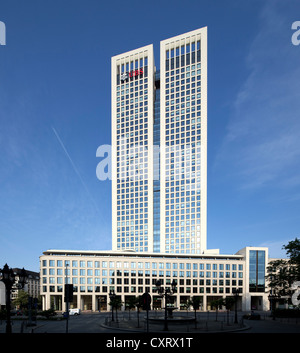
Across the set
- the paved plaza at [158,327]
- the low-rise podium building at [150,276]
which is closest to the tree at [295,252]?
the paved plaza at [158,327]

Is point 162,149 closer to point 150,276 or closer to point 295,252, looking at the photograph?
point 150,276

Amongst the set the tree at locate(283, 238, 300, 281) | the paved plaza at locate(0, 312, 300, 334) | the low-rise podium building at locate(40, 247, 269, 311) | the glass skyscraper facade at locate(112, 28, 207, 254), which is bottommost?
the low-rise podium building at locate(40, 247, 269, 311)

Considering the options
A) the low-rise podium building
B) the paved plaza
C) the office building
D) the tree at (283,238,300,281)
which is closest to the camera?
the paved plaza

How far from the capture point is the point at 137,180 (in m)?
133

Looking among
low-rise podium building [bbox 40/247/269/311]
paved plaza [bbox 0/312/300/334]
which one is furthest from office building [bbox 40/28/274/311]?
paved plaza [bbox 0/312/300/334]

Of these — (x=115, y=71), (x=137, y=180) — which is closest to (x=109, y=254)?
(x=137, y=180)

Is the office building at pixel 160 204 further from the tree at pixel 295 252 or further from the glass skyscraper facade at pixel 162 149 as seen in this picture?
the tree at pixel 295 252

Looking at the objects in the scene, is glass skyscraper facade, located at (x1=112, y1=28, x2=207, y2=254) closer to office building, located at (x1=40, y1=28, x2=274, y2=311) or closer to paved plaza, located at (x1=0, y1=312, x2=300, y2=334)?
office building, located at (x1=40, y1=28, x2=274, y2=311)

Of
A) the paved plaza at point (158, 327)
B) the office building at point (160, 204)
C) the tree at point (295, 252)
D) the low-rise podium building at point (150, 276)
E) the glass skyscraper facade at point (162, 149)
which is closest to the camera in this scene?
the paved plaza at point (158, 327)

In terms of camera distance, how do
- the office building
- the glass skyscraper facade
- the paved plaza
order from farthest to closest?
1. the glass skyscraper facade
2. the office building
3. the paved plaza

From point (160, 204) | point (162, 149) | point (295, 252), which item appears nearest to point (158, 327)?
point (295, 252)

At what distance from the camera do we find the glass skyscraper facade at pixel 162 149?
408 feet

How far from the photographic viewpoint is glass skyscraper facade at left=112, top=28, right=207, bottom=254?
4892 inches

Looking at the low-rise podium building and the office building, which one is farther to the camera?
the office building
